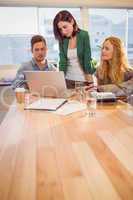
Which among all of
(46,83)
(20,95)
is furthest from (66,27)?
(20,95)

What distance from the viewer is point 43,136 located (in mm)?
1399

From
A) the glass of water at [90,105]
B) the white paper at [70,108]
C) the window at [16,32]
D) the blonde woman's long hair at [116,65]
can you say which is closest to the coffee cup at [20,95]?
the white paper at [70,108]

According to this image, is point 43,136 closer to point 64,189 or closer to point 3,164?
point 3,164

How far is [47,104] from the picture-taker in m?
2.01

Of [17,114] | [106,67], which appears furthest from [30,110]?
Answer: [106,67]

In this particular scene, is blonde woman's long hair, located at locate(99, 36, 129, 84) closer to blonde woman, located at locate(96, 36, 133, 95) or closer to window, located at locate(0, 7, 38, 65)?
blonde woman, located at locate(96, 36, 133, 95)

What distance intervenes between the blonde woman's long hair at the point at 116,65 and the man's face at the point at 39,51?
647mm

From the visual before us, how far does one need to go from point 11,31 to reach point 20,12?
12.6 inches

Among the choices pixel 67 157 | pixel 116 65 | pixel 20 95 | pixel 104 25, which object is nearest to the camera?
pixel 67 157

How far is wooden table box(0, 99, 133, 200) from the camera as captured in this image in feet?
2.95

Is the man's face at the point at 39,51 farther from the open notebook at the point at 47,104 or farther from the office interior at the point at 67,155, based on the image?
the office interior at the point at 67,155

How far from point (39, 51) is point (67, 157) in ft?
5.80

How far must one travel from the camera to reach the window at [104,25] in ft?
14.0

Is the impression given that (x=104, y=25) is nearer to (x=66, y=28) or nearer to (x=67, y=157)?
(x=66, y=28)
